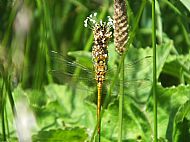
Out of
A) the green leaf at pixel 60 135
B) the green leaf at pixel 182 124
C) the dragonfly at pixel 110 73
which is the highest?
the dragonfly at pixel 110 73

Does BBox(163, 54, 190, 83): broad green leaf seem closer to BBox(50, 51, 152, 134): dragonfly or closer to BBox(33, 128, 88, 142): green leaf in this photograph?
BBox(50, 51, 152, 134): dragonfly

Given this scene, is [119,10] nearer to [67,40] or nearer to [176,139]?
[176,139]

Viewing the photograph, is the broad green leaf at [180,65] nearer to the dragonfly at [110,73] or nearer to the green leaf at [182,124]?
the dragonfly at [110,73]

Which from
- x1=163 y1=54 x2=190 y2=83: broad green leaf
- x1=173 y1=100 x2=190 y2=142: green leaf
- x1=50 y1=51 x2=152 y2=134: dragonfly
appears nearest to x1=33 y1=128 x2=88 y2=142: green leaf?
x1=50 y1=51 x2=152 y2=134: dragonfly

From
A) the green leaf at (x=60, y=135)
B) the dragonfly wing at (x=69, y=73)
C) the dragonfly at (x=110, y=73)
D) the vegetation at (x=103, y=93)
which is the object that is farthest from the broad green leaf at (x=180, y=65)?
the green leaf at (x=60, y=135)

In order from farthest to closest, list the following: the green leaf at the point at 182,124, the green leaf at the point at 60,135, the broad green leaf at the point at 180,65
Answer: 1. the broad green leaf at the point at 180,65
2. the green leaf at the point at 60,135
3. the green leaf at the point at 182,124

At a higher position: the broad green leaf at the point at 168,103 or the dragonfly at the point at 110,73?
the dragonfly at the point at 110,73

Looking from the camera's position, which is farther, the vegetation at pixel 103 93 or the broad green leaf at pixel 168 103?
the broad green leaf at pixel 168 103
